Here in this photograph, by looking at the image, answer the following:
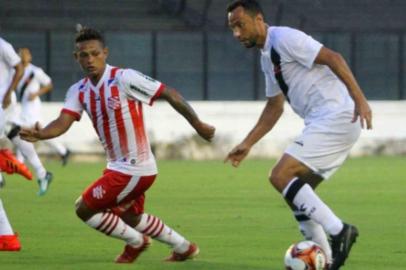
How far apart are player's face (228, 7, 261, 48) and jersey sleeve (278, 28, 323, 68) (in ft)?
0.65

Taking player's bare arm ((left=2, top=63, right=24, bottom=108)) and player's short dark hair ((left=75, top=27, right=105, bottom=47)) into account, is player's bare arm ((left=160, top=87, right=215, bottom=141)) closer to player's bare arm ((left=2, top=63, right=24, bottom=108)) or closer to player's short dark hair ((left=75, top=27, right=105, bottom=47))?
player's short dark hair ((left=75, top=27, right=105, bottom=47))

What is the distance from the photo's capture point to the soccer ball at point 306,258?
10.6 m

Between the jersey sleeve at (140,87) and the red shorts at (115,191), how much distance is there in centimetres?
63

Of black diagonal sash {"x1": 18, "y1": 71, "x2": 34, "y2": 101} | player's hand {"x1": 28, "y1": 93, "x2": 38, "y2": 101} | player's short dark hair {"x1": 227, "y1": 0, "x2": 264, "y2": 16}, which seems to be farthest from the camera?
black diagonal sash {"x1": 18, "y1": 71, "x2": 34, "y2": 101}

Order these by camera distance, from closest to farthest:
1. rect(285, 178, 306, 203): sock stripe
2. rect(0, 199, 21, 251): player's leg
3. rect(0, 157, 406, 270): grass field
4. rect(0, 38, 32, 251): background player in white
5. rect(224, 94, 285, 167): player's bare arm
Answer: rect(285, 178, 306, 203): sock stripe → rect(224, 94, 285, 167): player's bare arm → rect(0, 157, 406, 270): grass field → rect(0, 199, 21, 251): player's leg → rect(0, 38, 32, 251): background player in white

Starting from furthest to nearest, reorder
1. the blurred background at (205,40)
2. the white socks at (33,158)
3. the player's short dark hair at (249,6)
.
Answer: the blurred background at (205,40)
the white socks at (33,158)
the player's short dark hair at (249,6)

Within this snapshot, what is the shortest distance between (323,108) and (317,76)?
0.78 feet

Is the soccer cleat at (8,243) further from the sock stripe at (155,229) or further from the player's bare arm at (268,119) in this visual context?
the player's bare arm at (268,119)

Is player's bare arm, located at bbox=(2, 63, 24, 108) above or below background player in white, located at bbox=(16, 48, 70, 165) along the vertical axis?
above

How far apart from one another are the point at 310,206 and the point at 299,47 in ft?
3.73

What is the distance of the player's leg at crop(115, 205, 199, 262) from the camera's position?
12008 mm

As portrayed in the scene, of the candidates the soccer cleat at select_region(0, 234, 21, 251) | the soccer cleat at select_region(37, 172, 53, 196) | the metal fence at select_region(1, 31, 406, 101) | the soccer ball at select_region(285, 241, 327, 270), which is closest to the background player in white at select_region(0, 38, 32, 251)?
the soccer cleat at select_region(37, 172, 53, 196)

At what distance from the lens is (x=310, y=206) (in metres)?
10.7

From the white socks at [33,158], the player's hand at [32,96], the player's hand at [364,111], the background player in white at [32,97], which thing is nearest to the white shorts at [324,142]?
the player's hand at [364,111]
